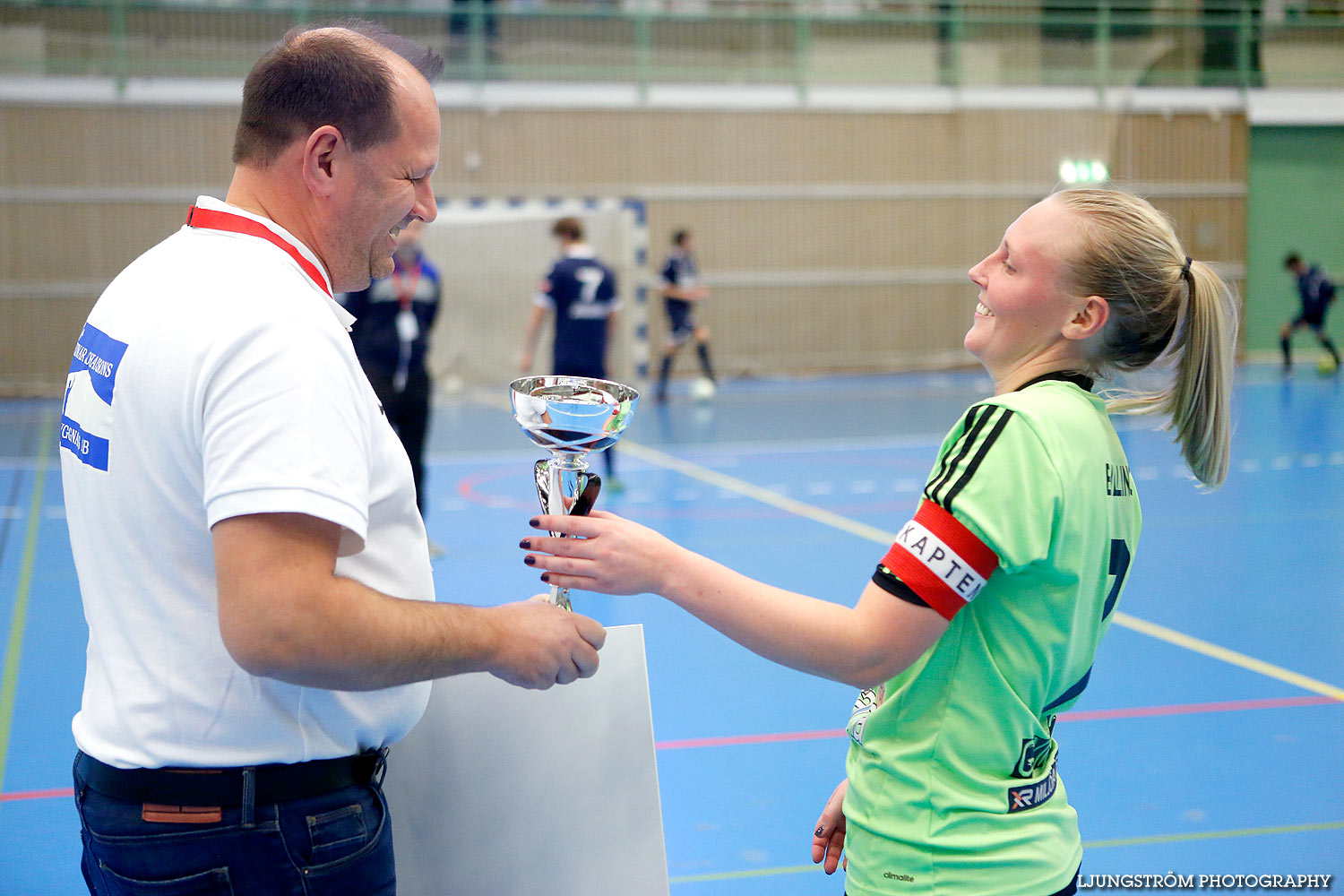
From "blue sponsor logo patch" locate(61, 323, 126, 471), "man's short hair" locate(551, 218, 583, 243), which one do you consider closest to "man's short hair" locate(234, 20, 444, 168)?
"blue sponsor logo patch" locate(61, 323, 126, 471)

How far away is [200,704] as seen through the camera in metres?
1.36

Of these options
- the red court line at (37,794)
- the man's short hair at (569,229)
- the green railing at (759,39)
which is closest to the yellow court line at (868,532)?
the man's short hair at (569,229)

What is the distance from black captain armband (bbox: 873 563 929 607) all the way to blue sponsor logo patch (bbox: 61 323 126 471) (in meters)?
0.94

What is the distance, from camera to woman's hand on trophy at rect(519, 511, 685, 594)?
1.50 m

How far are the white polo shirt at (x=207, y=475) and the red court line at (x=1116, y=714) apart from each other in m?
2.80

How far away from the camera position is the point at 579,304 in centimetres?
927

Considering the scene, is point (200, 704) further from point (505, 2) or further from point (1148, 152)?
point (1148, 152)

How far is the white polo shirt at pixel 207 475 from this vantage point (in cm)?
126

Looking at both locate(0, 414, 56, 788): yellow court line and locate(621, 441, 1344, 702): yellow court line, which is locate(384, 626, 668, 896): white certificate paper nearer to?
locate(621, 441, 1344, 702): yellow court line

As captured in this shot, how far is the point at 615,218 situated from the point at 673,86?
7.89 ft

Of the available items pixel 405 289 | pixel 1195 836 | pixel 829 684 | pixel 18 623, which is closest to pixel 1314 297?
pixel 405 289

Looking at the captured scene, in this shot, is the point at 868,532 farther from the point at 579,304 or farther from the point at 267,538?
the point at 267,538

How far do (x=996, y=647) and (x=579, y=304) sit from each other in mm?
7910

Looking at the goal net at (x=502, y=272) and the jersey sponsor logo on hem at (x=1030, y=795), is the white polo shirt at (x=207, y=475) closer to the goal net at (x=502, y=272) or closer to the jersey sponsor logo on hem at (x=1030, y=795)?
the jersey sponsor logo on hem at (x=1030, y=795)
